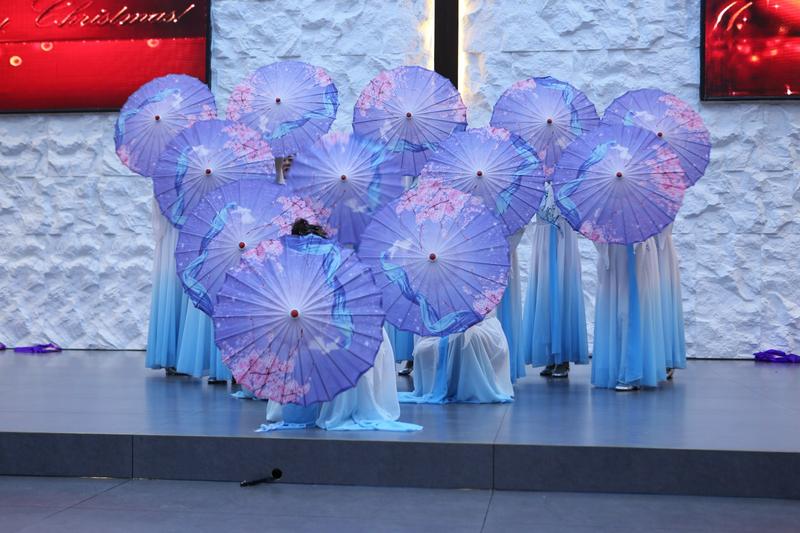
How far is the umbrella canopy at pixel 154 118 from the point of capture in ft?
23.6

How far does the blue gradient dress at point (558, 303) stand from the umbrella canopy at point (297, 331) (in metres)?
3.06

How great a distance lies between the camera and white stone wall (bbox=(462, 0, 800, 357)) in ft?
30.0

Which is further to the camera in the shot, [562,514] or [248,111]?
[248,111]

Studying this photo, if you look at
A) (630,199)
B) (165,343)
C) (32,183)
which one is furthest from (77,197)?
(630,199)

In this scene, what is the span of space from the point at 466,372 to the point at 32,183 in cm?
560

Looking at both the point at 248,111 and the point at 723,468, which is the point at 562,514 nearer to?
the point at 723,468

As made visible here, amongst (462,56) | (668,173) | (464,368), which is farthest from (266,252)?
(462,56)

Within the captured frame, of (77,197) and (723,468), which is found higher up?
(77,197)

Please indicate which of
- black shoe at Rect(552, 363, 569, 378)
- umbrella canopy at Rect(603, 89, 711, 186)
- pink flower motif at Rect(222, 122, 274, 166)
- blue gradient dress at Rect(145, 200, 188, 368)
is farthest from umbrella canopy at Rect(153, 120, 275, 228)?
black shoe at Rect(552, 363, 569, 378)

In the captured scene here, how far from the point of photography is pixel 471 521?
3.86 metres

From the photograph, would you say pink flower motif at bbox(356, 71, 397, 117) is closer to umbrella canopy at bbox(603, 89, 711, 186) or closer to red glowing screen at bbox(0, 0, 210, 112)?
umbrella canopy at bbox(603, 89, 711, 186)

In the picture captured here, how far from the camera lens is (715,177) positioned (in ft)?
30.1

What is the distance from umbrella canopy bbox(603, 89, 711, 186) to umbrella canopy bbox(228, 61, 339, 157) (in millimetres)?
1781

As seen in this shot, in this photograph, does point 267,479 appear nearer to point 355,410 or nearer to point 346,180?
Answer: point 355,410
